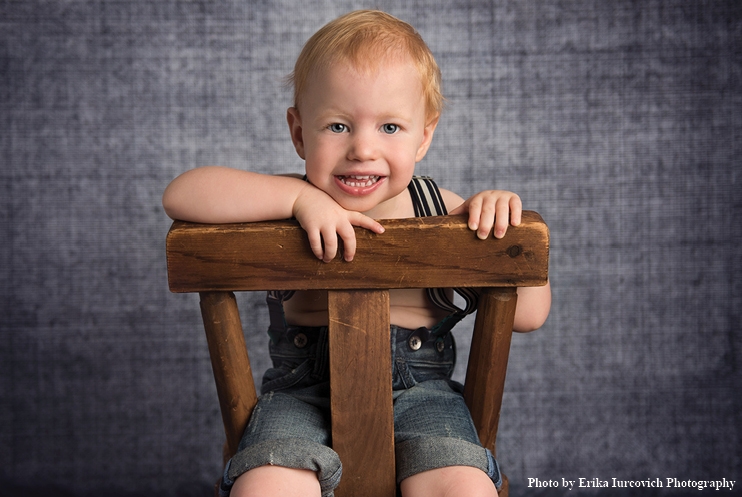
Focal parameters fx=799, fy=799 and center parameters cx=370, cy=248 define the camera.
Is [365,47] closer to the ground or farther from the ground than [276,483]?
farther from the ground

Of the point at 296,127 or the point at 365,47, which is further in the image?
the point at 296,127

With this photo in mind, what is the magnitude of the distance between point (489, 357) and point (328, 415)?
0.21 m

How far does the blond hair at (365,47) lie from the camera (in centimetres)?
91

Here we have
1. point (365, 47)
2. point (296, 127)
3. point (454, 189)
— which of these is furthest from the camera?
point (454, 189)

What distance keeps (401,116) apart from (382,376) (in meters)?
0.30

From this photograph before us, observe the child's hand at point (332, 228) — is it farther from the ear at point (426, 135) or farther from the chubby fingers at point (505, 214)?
the ear at point (426, 135)

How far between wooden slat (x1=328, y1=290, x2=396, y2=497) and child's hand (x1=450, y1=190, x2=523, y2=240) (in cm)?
12

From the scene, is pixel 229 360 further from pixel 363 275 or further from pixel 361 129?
pixel 361 129

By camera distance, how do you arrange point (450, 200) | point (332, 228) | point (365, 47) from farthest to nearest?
point (450, 200) < point (365, 47) < point (332, 228)

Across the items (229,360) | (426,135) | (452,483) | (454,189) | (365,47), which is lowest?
(452,483)

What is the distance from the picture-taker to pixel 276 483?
83 cm

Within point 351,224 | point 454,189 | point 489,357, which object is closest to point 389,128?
point 351,224

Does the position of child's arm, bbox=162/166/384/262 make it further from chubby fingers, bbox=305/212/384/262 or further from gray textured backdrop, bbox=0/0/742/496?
gray textured backdrop, bbox=0/0/742/496


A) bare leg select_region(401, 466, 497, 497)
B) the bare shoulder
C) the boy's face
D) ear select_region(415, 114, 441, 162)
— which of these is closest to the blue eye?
the boy's face
